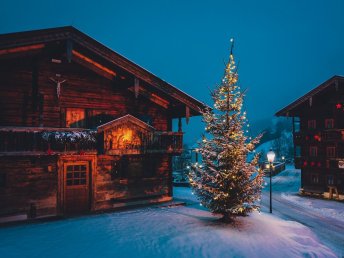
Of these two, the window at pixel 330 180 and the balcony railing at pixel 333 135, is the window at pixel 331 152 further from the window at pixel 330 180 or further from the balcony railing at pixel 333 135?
the window at pixel 330 180

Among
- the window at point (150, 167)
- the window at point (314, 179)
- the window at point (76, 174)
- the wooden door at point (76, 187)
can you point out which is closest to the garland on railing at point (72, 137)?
the wooden door at point (76, 187)

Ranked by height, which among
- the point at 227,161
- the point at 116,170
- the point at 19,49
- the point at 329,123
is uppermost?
the point at 19,49

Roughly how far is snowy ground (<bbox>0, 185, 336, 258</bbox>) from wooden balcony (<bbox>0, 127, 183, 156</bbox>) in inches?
126

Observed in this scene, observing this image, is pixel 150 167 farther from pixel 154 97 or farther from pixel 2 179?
pixel 2 179

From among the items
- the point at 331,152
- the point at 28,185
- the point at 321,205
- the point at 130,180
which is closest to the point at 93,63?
the point at 130,180

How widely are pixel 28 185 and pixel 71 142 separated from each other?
2.70 m

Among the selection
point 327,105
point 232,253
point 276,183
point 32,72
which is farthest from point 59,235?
point 276,183

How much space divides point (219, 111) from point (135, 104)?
589 cm

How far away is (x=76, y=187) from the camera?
14078 millimetres

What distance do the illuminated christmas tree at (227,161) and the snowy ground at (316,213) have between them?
3686mm

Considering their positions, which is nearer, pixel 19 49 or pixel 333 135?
pixel 19 49

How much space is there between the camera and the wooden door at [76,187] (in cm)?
1384

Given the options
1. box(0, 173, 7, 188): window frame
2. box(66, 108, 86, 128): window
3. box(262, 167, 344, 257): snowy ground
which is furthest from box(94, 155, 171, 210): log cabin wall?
box(262, 167, 344, 257): snowy ground

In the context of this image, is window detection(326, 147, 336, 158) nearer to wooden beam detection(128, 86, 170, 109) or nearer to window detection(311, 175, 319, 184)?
window detection(311, 175, 319, 184)
